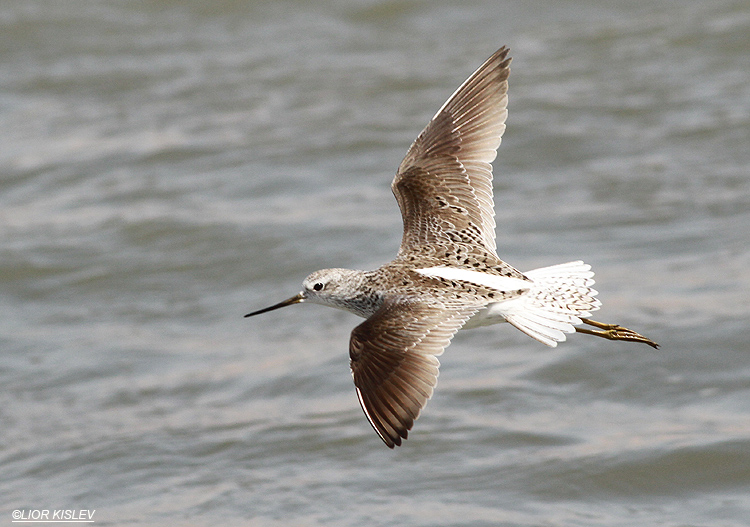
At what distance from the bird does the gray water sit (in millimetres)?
1131

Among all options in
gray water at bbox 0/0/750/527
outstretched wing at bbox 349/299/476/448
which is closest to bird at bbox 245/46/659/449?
outstretched wing at bbox 349/299/476/448

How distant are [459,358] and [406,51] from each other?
5488 mm

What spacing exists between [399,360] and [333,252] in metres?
4.39

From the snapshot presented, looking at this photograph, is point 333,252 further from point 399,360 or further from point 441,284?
point 399,360

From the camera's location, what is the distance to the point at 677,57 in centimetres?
1155

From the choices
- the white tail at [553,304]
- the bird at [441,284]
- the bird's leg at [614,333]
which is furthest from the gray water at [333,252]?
the white tail at [553,304]

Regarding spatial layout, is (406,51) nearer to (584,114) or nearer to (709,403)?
(584,114)

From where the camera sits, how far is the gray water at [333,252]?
6.67m

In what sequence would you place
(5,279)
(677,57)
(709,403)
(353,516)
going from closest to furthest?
1. (353,516)
2. (709,403)
3. (5,279)
4. (677,57)

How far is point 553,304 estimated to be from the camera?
5.27 metres

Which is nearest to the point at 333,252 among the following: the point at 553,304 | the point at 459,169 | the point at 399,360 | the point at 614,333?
the point at 459,169

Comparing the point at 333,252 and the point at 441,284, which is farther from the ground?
the point at 441,284

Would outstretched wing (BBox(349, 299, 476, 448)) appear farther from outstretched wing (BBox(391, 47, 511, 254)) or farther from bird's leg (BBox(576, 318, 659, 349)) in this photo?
bird's leg (BBox(576, 318, 659, 349))

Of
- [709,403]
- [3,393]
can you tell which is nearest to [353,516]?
[709,403]
